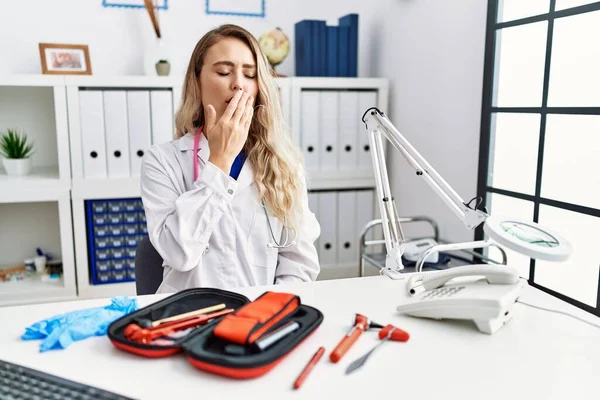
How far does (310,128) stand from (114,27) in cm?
111

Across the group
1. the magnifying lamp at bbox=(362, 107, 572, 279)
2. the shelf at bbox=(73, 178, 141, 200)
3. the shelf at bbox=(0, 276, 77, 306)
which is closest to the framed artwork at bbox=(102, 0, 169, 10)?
the shelf at bbox=(73, 178, 141, 200)

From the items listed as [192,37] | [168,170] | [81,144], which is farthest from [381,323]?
[192,37]

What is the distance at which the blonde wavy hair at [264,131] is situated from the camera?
5.12 feet

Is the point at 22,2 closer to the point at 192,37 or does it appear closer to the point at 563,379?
the point at 192,37

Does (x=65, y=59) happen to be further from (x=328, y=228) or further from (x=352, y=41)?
(x=328, y=228)

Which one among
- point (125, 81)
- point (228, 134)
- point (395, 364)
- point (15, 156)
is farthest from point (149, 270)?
point (15, 156)

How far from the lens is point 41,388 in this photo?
0.76m

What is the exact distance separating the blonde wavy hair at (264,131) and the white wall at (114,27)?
1.12 m

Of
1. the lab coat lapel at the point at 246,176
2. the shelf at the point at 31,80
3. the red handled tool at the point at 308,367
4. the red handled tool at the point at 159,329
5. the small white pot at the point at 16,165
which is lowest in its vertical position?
A: the red handled tool at the point at 308,367

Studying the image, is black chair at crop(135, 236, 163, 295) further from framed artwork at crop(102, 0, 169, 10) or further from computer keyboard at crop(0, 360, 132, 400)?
framed artwork at crop(102, 0, 169, 10)

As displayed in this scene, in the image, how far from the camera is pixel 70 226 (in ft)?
8.20

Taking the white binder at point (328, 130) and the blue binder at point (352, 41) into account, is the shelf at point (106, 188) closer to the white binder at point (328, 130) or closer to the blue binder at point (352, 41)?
the white binder at point (328, 130)

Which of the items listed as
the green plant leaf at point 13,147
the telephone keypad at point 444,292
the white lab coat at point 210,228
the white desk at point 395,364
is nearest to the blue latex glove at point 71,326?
the white desk at point 395,364

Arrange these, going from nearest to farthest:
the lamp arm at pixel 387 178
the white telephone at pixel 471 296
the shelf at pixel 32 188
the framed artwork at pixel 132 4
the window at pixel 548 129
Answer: the white telephone at pixel 471 296 → the lamp arm at pixel 387 178 → the window at pixel 548 129 → the shelf at pixel 32 188 → the framed artwork at pixel 132 4
